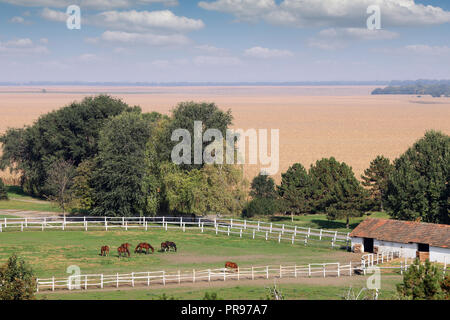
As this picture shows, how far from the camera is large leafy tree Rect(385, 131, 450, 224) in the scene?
49469 mm

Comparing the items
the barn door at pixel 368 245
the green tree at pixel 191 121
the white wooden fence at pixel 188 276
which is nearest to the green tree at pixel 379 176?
the barn door at pixel 368 245

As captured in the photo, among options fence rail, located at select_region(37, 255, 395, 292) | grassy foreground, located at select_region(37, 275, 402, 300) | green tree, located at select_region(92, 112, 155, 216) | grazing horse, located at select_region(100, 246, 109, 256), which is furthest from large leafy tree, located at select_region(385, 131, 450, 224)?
grazing horse, located at select_region(100, 246, 109, 256)

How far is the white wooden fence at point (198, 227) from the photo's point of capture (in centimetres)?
4931

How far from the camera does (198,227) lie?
177 ft

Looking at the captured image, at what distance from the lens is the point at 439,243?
135 ft

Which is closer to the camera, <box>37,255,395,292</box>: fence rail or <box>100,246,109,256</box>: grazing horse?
<box>37,255,395,292</box>: fence rail

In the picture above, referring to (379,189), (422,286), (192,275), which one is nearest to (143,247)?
(192,275)

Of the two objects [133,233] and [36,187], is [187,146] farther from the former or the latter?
[36,187]

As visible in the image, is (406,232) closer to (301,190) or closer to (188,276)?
(188,276)

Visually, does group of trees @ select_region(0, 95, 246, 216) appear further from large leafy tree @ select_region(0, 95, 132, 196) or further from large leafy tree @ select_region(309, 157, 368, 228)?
large leafy tree @ select_region(309, 157, 368, 228)

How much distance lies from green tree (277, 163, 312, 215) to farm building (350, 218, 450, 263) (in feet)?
47.4

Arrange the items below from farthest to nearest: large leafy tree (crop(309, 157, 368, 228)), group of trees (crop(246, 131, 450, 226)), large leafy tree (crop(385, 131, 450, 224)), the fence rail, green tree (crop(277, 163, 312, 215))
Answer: green tree (crop(277, 163, 312, 215)) < large leafy tree (crop(309, 157, 368, 228)) < group of trees (crop(246, 131, 450, 226)) < large leafy tree (crop(385, 131, 450, 224)) < the fence rail
